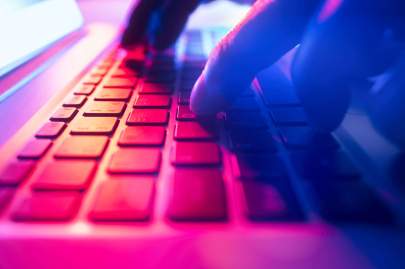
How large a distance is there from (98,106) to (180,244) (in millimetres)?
278

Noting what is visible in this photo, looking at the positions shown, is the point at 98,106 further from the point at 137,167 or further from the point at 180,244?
the point at 180,244

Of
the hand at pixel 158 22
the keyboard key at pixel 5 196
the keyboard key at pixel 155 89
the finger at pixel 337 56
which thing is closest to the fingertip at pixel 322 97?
the finger at pixel 337 56

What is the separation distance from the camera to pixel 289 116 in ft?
1.42

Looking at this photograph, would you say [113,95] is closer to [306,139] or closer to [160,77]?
[160,77]

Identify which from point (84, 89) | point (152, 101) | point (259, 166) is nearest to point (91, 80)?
point (84, 89)

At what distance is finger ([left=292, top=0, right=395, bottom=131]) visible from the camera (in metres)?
0.32

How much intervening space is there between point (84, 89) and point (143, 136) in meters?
0.20

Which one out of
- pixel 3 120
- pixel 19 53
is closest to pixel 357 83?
pixel 3 120

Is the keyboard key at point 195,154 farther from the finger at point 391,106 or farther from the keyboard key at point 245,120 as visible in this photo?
the finger at point 391,106

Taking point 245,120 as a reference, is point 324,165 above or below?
below

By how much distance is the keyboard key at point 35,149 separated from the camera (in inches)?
13.3

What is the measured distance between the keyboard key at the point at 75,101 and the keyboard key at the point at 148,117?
9 cm

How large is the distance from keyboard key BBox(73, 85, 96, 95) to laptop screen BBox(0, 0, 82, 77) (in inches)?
5.5

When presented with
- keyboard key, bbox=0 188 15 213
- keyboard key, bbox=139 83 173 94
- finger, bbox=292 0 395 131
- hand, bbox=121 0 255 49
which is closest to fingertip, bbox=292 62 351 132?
finger, bbox=292 0 395 131
